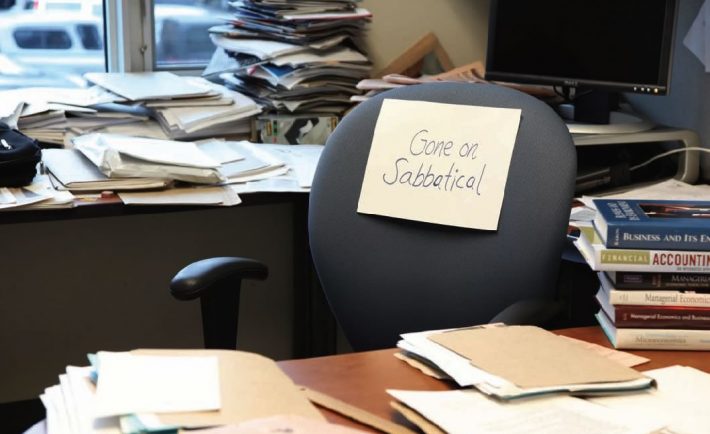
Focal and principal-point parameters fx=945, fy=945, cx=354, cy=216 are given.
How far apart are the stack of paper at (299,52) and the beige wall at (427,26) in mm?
143

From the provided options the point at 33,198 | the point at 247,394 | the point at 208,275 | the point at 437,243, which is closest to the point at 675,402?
the point at 247,394

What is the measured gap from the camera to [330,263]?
5.24 ft

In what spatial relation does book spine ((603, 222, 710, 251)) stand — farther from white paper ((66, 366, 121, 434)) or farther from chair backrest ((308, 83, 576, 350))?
white paper ((66, 366, 121, 434))

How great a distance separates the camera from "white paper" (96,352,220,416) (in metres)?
0.88

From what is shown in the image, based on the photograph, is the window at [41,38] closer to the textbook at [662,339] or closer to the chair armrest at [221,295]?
the chair armrest at [221,295]

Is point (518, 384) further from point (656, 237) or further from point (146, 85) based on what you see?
point (146, 85)

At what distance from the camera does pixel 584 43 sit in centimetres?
208

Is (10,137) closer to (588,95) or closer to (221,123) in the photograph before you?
(221,123)

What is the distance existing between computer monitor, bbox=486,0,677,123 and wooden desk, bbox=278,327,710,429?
0.93 metres

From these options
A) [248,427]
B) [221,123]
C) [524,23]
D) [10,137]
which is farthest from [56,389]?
[524,23]

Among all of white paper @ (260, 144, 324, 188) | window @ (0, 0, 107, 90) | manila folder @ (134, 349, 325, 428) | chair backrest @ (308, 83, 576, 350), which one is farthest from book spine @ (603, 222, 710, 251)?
window @ (0, 0, 107, 90)

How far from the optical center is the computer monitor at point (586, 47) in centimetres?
197

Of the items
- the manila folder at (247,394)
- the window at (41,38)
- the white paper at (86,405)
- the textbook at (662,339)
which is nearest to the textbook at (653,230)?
the textbook at (662,339)

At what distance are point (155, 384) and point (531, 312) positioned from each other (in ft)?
2.07
